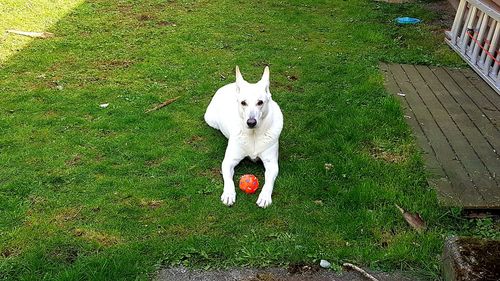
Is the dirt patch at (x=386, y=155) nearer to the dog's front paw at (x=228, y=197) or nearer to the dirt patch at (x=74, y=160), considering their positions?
the dog's front paw at (x=228, y=197)

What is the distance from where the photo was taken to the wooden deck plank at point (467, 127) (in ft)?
15.3

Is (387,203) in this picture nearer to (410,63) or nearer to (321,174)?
(321,174)

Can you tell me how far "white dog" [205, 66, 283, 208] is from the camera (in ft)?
14.6

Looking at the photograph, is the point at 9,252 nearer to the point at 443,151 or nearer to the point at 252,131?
the point at 252,131

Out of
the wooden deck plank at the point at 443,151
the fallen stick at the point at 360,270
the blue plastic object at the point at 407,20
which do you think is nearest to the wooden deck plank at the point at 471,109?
the wooden deck plank at the point at 443,151

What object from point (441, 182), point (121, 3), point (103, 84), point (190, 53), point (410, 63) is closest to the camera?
point (441, 182)

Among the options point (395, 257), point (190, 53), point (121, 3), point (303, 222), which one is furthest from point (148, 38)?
point (395, 257)

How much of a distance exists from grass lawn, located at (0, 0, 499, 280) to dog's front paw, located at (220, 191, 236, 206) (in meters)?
0.05

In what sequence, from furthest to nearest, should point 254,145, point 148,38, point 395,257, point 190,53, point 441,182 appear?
point 148,38, point 190,53, point 254,145, point 441,182, point 395,257

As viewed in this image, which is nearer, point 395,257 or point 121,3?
point 395,257

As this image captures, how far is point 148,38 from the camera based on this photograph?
28.8 feet

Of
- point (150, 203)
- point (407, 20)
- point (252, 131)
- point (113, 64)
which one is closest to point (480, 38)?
point (252, 131)

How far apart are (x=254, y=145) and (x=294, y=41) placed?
14.8ft

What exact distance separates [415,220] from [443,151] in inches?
45.9
